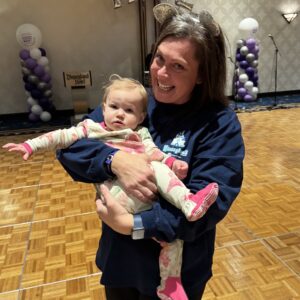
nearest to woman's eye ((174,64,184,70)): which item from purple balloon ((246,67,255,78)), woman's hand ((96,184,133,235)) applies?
woman's hand ((96,184,133,235))

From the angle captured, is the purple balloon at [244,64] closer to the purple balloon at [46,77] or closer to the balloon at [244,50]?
the balloon at [244,50]

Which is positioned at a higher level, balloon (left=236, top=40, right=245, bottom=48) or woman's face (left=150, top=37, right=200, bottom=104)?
woman's face (left=150, top=37, right=200, bottom=104)

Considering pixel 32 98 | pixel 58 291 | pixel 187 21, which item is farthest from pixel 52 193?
pixel 32 98

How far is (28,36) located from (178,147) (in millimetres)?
6048

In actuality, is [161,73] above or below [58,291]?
above

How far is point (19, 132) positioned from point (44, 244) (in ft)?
12.6

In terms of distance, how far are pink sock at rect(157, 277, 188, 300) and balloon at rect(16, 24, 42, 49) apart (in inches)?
243

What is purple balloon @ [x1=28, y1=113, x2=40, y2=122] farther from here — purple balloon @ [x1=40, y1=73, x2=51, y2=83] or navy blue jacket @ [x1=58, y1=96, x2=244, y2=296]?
navy blue jacket @ [x1=58, y1=96, x2=244, y2=296]

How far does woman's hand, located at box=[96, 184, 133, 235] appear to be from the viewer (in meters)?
0.93

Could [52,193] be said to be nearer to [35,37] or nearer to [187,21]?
[187,21]

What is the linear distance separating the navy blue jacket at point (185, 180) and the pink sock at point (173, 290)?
0.04 m

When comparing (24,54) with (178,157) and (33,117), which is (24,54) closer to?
(33,117)

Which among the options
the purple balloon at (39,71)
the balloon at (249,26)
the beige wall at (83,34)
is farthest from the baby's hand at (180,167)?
the balloon at (249,26)

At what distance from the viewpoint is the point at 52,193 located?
337cm
